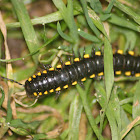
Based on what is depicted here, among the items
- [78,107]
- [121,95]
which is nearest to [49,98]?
[78,107]

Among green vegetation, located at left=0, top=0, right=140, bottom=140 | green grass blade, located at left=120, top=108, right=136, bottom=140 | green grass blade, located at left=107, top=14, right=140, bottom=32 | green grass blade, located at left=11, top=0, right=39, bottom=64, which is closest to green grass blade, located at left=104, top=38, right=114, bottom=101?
green vegetation, located at left=0, top=0, right=140, bottom=140

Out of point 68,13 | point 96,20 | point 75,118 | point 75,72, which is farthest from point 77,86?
point 68,13

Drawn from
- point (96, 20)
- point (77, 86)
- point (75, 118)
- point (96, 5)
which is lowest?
point (75, 118)

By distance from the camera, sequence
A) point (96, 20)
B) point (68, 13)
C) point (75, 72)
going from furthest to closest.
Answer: point (75, 72) → point (96, 20) → point (68, 13)

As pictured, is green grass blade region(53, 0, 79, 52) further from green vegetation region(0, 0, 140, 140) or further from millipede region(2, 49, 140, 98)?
millipede region(2, 49, 140, 98)

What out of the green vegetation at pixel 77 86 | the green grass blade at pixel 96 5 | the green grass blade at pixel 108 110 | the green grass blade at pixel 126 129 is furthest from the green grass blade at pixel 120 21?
the green grass blade at pixel 126 129

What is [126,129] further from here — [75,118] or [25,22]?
[25,22]

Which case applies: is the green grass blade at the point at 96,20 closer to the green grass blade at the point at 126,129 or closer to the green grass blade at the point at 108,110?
the green grass blade at the point at 108,110

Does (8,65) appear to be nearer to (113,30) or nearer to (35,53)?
(35,53)
